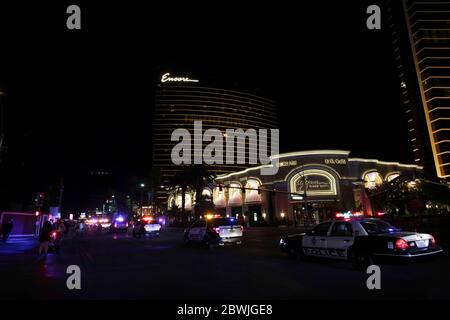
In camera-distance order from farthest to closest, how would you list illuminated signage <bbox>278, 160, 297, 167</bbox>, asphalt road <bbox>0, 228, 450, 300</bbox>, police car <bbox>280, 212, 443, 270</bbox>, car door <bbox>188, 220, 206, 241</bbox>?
illuminated signage <bbox>278, 160, 297, 167</bbox>, car door <bbox>188, 220, 206, 241</bbox>, police car <bbox>280, 212, 443, 270</bbox>, asphalt road <bbox>0, 228, 450, 300</bbox>

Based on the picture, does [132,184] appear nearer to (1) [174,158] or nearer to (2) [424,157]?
(1) [174,158]

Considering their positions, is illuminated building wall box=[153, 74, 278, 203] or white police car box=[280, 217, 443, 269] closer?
white police car box=[280, 217, 443, 269]

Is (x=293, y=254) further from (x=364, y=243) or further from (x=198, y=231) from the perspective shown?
(x=198, y=231)

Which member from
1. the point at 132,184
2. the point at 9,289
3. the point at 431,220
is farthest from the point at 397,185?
the point at 132,184

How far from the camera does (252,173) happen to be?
67.1 meters

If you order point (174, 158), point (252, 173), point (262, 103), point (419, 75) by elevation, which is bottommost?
point (252, 173)

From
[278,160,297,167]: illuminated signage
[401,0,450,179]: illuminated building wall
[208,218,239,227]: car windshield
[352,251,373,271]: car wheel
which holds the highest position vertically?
[401,0,450,179]: illuminated building wall

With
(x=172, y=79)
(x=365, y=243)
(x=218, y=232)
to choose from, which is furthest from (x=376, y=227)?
(x=172, y=79)

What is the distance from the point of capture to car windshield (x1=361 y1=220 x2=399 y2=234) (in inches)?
393

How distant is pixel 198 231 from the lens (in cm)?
1955

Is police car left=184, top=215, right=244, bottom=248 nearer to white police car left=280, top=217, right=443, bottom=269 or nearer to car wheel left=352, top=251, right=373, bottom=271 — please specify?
white police car left=280, top=217, right=443, bottom=269

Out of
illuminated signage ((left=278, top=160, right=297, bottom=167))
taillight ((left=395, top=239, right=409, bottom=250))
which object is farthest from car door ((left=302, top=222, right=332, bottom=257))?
illuminated signage ((left=278, top=160, right=297, bottom=167))

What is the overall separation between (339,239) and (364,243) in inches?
39.2
